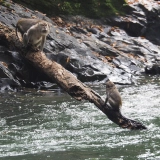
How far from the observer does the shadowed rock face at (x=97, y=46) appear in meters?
16.8

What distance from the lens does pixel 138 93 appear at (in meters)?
15.3

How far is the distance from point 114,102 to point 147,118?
181 cm

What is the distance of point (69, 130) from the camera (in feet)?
33.1

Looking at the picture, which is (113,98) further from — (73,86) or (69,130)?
(69,130)

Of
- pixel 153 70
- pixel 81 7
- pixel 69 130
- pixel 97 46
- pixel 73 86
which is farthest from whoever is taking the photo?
pixel 81 7

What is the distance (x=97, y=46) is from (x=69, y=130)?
11525 mm

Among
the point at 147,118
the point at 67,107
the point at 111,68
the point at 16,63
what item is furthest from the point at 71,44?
the point at 147,118

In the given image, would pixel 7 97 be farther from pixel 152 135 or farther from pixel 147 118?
pixel 152 135

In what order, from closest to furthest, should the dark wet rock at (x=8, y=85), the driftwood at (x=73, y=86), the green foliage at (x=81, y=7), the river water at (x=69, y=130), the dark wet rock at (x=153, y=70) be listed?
the river water at (x=69, y=130) → the driftwood at (x=73, y=86) → the dark wet rock at (x=8, y=85) → the dark wet rock at (x=153, y=70) → the green foliage at (x=81, y=7)

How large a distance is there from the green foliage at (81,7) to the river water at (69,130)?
30.9ft

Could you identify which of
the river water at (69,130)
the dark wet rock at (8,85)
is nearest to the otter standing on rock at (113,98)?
the river water at (69,130)

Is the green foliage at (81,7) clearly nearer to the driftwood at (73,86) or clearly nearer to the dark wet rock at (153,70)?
the dark wet rock at (153,70)

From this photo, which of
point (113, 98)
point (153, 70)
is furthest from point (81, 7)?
point (113, 98)

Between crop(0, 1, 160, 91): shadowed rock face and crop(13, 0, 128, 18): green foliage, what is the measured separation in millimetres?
511
